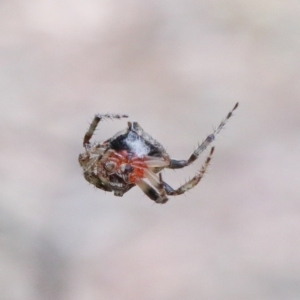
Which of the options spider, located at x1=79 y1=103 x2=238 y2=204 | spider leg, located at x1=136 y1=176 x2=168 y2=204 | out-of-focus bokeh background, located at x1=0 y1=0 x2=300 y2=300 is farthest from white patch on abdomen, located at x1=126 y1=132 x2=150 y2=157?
out-of-focus bokeh background, located at x1=0 y1=0 x2=300 y2=300

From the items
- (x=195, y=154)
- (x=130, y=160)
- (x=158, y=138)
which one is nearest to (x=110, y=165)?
(x=130, y=160)

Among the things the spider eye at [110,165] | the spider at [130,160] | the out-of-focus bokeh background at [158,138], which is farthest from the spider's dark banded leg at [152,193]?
the out-of-focus bokeh background at [158,138]

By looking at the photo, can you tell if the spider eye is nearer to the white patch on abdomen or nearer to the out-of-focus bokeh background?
the white patch on abdomen

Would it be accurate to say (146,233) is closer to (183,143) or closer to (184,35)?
(183,143)

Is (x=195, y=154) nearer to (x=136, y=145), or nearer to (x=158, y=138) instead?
(x=136, y=145)

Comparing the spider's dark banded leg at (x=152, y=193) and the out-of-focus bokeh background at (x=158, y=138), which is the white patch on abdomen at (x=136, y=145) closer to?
the spider's dark banded leg at (x=152, y=193)
